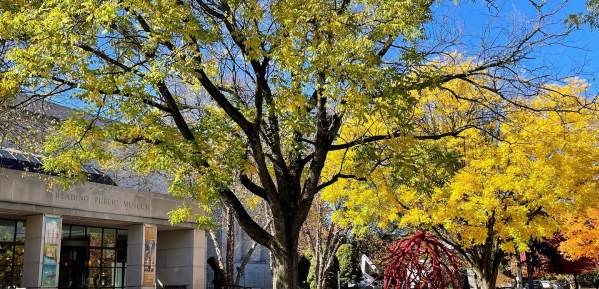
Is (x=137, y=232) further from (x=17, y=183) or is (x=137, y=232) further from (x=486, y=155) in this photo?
(x=486, y=155)

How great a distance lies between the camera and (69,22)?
A: 8.70 metres

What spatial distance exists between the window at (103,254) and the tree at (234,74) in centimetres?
1270

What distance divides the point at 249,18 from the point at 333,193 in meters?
9.09

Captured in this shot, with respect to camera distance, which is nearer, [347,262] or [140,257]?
[140,257]

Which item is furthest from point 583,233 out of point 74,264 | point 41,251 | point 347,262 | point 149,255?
point 74,264

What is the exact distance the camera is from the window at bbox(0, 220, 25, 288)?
20906 mm

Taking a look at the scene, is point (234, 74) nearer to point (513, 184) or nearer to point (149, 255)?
point (513, 184)

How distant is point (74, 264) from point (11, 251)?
3119mm

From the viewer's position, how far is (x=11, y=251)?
2120 centimetres

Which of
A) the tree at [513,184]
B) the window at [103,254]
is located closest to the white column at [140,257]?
the window at [103,254]

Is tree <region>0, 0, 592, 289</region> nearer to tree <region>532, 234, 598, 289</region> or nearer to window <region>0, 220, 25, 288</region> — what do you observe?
window <region>0, 220, 25, 288</region>

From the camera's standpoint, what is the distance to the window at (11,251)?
20.9 meters

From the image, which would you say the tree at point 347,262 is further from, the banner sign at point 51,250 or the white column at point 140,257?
the banner sign at point 51,250

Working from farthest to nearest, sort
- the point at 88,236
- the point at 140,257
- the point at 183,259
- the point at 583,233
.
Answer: the point at 183,259, the point at 88,236, the point at 140,257, the point at 583,233
